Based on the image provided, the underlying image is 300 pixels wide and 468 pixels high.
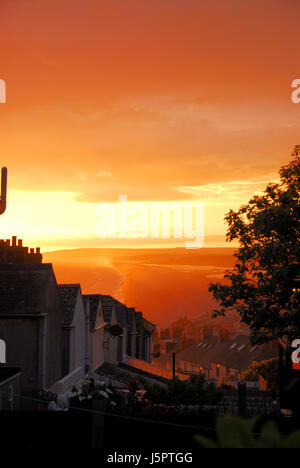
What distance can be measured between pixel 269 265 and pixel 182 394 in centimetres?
687

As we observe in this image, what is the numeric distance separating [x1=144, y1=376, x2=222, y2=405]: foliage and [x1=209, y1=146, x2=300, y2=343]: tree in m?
3.11

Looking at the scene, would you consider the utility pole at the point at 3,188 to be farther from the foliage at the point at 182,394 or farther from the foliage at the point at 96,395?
the foliage at the point at 182,394

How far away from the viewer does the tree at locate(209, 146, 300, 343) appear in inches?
837

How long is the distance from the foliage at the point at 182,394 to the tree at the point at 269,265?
10.2 ft

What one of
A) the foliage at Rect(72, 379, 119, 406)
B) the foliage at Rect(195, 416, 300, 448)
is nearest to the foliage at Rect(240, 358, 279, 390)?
the foliage at Rect(72, 379, 119, 406)

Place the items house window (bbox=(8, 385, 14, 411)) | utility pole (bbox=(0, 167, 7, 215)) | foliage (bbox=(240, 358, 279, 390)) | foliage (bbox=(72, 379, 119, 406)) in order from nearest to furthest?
foliage (bbox=(72, 379, 119, 406)), house window (bbox=(8, 385, 14, 411)), utility pole (bbox=(0, 167, 7, 215)), foliage (bbox=(240, 358, 279, 390))

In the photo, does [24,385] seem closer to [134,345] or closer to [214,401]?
[214,401]

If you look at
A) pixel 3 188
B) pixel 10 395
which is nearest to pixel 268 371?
pixel 10 395

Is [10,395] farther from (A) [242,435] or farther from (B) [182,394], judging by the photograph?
(A) [242,435]

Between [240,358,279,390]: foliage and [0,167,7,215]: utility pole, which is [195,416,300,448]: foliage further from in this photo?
[240,358,279,390]: foliage

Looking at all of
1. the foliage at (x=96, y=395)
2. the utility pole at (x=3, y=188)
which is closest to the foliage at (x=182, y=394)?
the foliage at (x=96, y=395)

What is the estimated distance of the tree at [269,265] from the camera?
69.7 ft
